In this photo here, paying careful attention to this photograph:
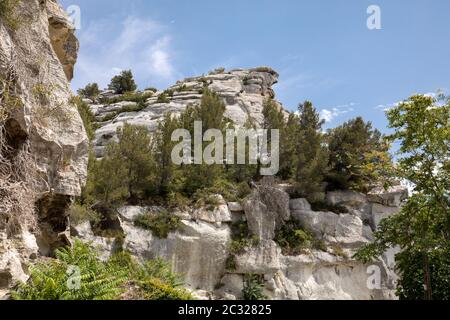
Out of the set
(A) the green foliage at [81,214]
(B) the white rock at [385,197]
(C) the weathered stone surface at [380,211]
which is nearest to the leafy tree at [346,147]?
(B) the white rock at [385,197]

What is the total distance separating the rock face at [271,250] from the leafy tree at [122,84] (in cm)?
3050

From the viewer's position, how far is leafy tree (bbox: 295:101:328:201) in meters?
24.9

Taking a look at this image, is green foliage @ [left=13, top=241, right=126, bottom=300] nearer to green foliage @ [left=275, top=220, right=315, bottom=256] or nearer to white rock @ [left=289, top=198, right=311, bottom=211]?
green foliage @ [left=275, top=220, right=315, bottom=256]

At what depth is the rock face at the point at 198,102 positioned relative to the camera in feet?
97.7

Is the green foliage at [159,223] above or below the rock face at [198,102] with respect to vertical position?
below

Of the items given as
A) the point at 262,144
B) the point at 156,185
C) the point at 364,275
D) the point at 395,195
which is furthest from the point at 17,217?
the point at 395,195

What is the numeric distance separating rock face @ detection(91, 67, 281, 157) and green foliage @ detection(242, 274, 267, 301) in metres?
11.7

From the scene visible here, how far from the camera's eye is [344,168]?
27219mm

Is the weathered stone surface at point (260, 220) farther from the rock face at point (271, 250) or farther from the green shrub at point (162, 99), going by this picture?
the green shrub at point (162, 99)

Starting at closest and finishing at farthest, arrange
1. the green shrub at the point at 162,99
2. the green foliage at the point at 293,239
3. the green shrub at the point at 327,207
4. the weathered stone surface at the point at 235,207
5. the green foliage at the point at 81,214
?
the green foliage at the point at 81,214 → the weathered stone surface at the point at 235,207 → the green foliage at the point at 293,239 → the green shrub at the point at 327,207 → the green shrub at the point at 162,99

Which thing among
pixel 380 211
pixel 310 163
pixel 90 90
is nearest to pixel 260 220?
pixel 310 163

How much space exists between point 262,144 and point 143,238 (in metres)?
10.6

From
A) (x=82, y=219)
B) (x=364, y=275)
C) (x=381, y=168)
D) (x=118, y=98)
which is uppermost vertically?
(x=118, y=98)
